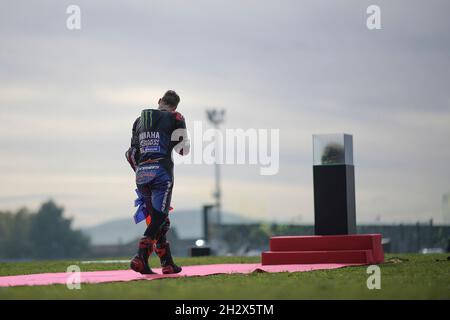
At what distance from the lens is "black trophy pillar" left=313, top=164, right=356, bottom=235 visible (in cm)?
1474

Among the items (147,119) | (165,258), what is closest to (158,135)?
(147,119)

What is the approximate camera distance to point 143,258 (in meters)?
11.2

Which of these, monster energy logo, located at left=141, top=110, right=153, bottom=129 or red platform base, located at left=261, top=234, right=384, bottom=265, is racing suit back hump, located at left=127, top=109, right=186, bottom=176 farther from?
red platform base, located at left=261, top=234, right=384, bottom=265

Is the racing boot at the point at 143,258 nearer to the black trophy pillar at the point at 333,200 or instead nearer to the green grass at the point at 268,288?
the green grass at the point at 268,288

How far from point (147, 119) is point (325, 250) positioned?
4.30 m

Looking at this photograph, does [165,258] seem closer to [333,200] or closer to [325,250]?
[325,250]

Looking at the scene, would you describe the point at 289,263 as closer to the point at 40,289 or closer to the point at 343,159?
the point at 343,159

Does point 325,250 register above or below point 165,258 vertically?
below

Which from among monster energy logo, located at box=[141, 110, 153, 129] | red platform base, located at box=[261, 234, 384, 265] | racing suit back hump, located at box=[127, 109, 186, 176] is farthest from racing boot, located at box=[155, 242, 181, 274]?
red platform base, located at box=[261, 234, 384, 265]

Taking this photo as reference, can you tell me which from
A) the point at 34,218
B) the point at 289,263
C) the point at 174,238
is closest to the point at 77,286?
the point at 289,263

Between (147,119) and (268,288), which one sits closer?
(268,288)

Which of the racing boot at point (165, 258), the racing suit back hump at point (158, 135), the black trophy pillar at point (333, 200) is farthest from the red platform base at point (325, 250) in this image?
the racing suit back hump at point (158, 135)

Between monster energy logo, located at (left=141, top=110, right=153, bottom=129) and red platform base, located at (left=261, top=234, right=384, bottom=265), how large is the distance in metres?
3.81

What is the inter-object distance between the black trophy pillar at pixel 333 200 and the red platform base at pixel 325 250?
14.7 inches
